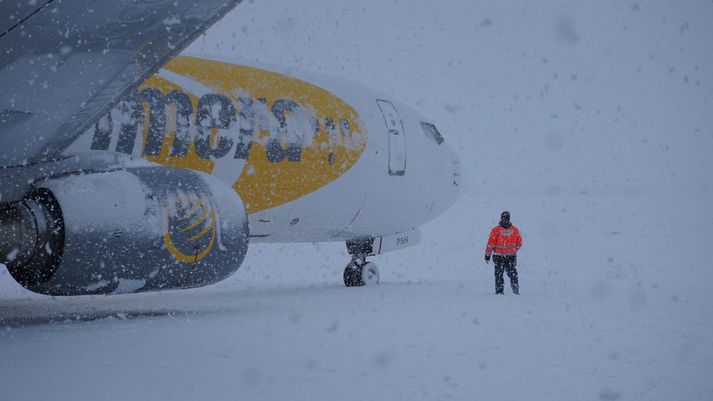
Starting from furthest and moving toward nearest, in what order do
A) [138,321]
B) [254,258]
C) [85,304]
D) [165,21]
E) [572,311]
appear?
1. [254,258]
2. [85,304]
3. [572,311]
4. [138,321]
5. [165,21]

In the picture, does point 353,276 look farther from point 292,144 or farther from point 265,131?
point 265,131

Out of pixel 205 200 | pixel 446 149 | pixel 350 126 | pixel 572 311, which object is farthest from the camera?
pixel 446 149

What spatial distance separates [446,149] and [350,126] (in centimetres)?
318

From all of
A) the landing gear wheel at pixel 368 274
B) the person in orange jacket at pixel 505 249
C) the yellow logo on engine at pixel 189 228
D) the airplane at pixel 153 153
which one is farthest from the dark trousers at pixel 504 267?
the yellow logo on engine at pixel 189 228

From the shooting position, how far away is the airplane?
5.96 meters

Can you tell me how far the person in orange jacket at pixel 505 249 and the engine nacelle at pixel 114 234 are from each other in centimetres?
618

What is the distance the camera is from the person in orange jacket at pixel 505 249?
12484 mm

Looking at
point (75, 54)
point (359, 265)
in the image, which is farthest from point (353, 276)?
point (75, 54)

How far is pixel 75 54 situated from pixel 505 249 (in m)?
8.23

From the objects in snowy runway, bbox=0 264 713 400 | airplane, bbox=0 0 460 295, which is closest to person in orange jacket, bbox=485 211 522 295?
snowy runway, bbox=0 264 713 400

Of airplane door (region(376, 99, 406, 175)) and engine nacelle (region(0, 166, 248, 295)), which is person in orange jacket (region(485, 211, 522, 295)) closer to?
airplane door (region(376, 99, 406, 175))

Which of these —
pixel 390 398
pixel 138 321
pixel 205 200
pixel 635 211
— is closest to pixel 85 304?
pixel 138 321

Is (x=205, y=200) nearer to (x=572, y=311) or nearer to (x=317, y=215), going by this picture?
(x=317, y=215)

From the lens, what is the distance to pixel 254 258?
2575 cm
